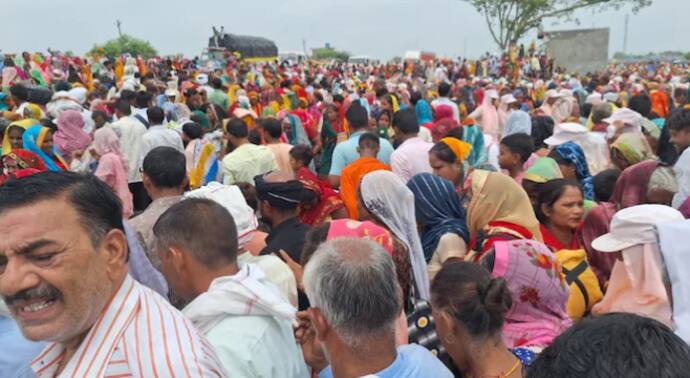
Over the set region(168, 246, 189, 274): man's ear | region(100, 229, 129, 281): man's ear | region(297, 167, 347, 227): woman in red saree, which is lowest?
region(297, 167, 347, 227): woman in red saree

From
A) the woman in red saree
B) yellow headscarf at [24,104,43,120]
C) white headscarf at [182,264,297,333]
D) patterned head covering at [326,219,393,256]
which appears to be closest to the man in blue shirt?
the woman in red saree

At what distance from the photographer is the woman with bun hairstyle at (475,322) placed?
84.4 inches

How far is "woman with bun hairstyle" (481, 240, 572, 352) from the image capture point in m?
2.58

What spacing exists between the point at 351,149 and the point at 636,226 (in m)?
3.32

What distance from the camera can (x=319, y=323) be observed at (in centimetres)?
188

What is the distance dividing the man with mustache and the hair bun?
108 centimetres

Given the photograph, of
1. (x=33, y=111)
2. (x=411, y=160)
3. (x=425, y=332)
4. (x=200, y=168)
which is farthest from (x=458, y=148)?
(x=33, y=111)

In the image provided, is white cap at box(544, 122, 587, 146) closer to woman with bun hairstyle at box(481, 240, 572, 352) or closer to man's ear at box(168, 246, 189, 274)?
woman with bun hairstyle at box(481, 240, 572, 352)

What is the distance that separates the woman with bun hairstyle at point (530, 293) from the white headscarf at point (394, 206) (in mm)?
723

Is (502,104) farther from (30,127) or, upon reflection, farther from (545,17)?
(545,17)

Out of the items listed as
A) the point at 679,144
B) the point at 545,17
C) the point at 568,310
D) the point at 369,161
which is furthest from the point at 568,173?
the point at 545,17

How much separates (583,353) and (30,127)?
18.8 feet

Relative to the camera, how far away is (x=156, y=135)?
647cm

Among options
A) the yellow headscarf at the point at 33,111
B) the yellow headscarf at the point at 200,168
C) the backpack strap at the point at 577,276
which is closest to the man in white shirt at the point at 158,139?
the yellow headscarf at the point at 200,168
